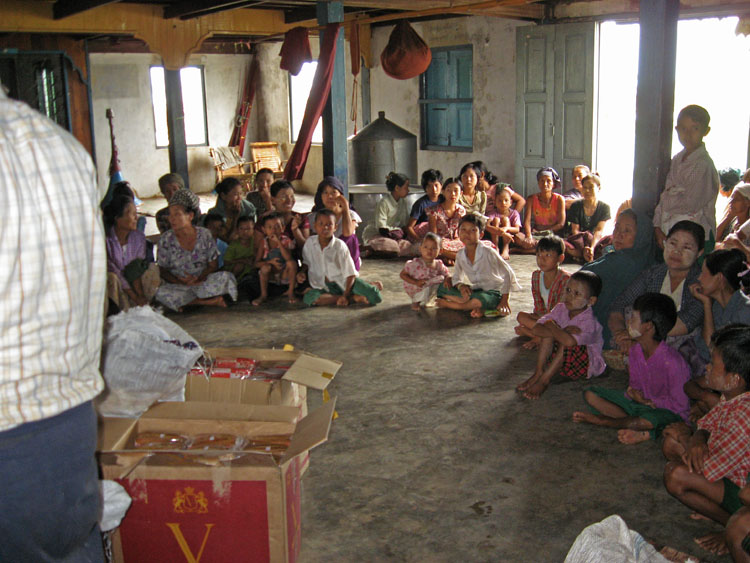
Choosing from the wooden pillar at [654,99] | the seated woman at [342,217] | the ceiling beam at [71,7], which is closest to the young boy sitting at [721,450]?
the wooden pillar at [654,99]

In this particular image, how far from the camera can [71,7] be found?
7.80 m

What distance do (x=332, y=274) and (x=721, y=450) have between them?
4044 millimetres

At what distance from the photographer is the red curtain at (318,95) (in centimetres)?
707

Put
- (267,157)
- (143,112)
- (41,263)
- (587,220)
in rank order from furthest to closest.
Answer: (267,157) < (143,112) < (587,220) < (41,263)

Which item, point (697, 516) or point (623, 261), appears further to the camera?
point (623, 261)

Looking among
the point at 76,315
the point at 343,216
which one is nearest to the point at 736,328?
the point at 76,315

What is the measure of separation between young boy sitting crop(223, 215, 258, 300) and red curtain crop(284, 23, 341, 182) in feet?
2.84

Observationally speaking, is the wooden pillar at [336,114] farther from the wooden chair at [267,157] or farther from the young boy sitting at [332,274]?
the wooden chair at [267,157]

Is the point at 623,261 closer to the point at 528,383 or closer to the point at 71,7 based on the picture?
the point at 528,383

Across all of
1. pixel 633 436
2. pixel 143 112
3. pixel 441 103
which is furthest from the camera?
pixel 143 112

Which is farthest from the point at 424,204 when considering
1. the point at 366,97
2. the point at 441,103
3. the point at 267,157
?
the point at 267,157

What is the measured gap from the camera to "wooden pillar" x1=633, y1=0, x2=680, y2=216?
4988mm

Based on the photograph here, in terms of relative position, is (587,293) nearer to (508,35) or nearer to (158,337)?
(158,337)

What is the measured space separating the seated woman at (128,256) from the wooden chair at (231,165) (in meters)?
8.31
